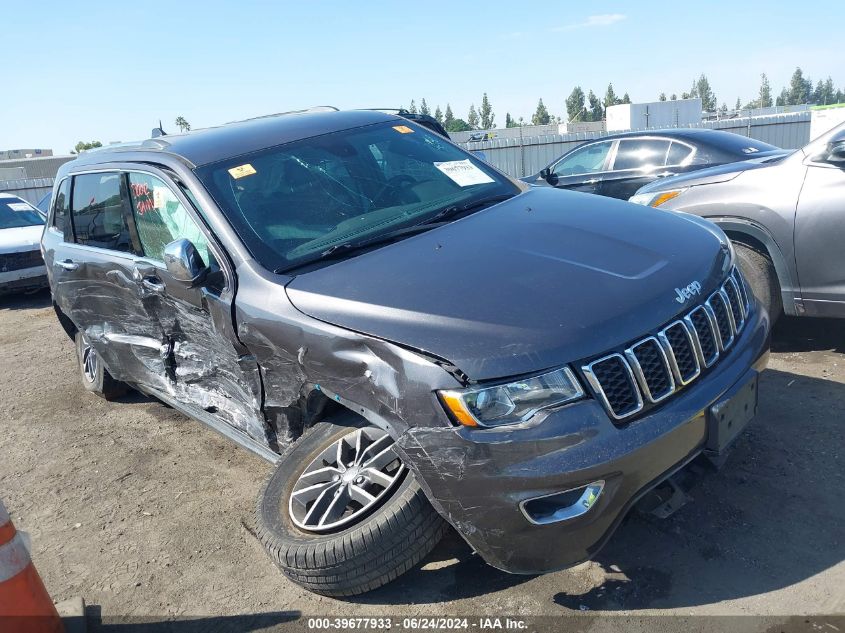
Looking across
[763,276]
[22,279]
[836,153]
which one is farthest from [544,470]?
[22,279]

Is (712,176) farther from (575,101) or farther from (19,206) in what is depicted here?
(575,101)

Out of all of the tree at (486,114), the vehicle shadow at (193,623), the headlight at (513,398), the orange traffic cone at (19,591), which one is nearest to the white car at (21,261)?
the vehicle shadow at (193,623)

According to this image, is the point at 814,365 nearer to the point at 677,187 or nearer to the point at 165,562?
the point at 677,187

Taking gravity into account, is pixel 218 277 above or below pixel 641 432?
above

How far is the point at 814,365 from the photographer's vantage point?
4.57 metres

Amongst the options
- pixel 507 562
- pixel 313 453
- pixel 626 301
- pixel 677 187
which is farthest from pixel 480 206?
pixel 677 187

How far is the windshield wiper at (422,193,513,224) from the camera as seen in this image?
11.2 ft

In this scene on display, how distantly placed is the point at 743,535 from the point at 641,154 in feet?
19.2

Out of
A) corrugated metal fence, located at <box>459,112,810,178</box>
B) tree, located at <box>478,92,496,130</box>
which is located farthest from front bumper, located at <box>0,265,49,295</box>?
tree, located at <box>478,92,496,130</box>

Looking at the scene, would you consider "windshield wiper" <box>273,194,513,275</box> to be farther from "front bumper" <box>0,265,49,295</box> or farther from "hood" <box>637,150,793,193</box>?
"front bumper" <box>0,265,49,295</box>

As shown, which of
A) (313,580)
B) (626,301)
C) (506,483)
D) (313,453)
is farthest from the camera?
(313,453)

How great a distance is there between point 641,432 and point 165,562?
237 centimetres

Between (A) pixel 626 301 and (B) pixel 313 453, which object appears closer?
(A) pixel 626 301

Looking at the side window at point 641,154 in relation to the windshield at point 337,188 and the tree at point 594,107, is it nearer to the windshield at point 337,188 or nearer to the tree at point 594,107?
the windshield at point 337,188
